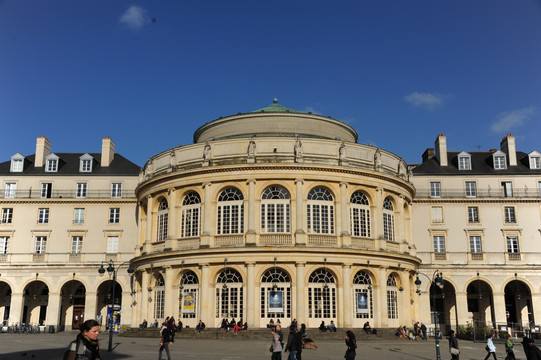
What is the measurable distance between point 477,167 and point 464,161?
4.97ft

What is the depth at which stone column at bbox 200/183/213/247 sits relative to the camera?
43875 mm

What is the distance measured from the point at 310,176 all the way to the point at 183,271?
1215cm

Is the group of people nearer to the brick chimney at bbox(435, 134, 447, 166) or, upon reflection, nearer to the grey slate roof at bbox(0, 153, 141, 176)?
the grey slate roof at bbox(0, 153, 141, 176)

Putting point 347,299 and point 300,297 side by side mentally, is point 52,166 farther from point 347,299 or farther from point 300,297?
point 347,299

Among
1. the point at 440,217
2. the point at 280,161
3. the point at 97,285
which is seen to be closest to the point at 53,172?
the point at 97,285

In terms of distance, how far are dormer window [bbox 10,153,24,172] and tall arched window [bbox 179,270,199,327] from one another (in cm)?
2470

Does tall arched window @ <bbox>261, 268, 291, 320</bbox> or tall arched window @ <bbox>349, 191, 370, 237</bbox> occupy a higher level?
tall arched window @ <bbox>349, 191, 370, 237</bbox>

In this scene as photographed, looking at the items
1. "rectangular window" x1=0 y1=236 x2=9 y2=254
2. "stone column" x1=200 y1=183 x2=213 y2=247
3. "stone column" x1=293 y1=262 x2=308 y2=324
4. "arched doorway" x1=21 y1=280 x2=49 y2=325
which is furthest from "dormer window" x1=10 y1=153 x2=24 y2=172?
"stone column" x1=293 y1=262 x2=308 y2=324

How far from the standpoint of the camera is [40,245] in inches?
2221

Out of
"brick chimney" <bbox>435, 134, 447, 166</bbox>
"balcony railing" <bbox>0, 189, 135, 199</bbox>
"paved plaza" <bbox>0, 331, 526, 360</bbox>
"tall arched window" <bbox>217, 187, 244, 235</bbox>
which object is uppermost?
"brick chimney" <bbox>435, 134, 447, 166</bbox>

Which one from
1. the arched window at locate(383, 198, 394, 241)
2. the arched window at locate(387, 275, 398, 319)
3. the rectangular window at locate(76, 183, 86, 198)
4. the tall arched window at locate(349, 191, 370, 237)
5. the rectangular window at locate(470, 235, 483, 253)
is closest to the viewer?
the tall arched window at locate(349, 191, 370, 237)

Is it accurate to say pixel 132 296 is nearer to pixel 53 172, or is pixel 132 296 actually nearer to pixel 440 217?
pixel 53 172

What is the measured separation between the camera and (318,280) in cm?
4328

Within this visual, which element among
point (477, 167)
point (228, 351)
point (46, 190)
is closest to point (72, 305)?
point (46, 190)
